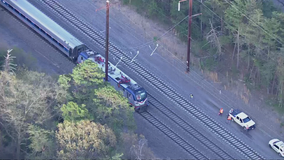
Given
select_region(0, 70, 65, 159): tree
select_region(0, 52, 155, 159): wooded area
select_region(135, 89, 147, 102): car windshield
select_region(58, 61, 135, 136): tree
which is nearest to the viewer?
select_region(0, 52, 155, 159): wooded area

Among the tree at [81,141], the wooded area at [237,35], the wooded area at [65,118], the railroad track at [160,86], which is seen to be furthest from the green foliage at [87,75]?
the wooded area at [237,35]

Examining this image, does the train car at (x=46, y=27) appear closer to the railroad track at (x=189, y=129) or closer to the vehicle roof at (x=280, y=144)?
the railroad track at (x=189, y=129)

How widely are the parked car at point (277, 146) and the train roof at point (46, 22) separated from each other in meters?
23.3

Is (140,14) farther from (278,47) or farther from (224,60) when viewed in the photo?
(278,47)

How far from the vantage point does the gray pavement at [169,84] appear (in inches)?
2301

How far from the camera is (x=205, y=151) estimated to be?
57.6 meters

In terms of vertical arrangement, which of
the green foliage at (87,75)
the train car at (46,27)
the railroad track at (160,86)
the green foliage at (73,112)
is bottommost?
the railroad track at (160,86)

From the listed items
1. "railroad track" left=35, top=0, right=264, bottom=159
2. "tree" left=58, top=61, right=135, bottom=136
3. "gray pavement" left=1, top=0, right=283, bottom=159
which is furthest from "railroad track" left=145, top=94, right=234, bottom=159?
"tree" left=58, top=61, right=135, bottom=136

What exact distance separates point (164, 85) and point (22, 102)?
20.7 m

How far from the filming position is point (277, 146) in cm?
5797

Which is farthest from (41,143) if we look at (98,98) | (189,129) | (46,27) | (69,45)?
(46,27)

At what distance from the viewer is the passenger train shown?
59156 millimetres

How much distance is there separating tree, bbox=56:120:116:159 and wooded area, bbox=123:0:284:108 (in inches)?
895

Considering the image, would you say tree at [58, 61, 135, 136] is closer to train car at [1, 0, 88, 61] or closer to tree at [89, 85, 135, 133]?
tree at [89, 85, 135, 133]
